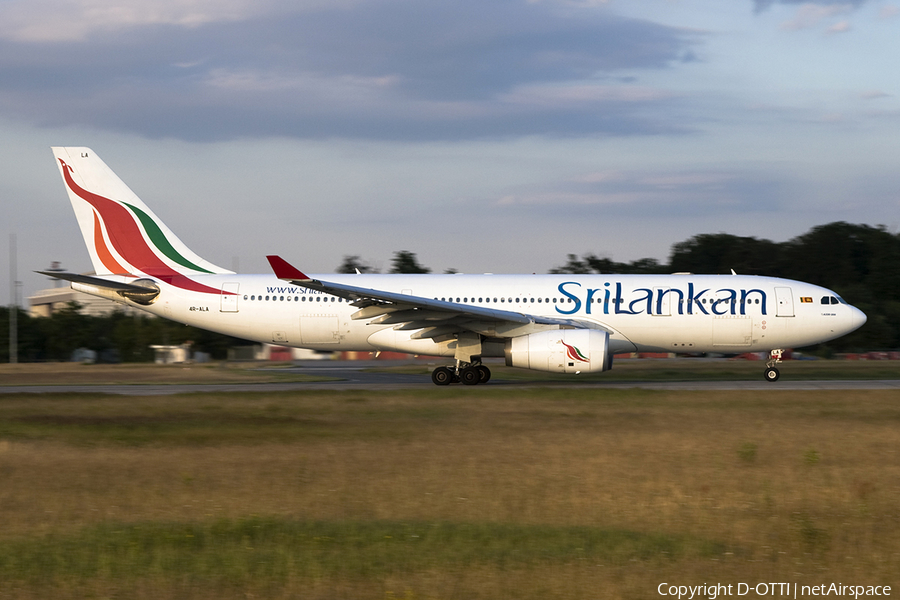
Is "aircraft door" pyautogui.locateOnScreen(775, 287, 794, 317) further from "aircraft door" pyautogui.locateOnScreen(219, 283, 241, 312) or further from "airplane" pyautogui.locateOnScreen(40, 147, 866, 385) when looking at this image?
"aircraft door" pyautogui.locateOnScreen(219, 283, 241, 312)

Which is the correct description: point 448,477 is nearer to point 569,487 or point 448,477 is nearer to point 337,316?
point 569,487

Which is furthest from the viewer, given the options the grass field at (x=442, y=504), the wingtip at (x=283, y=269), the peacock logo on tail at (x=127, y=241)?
the peacock logo on tail at (x=127, y=241)

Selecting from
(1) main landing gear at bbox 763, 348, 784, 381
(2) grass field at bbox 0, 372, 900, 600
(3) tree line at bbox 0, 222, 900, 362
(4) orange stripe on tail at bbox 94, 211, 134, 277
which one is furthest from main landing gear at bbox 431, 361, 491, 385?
(3) tree line at bbox 0, 222, 900, 362

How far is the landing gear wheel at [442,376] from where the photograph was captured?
2339cm

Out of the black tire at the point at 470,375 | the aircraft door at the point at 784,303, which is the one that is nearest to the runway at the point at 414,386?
the black tire at the point at 470,375

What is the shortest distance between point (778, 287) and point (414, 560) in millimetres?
19810

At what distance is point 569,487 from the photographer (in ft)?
29.5

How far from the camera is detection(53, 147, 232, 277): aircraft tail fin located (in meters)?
25.3

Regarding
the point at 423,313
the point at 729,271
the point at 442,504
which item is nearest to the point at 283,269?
the point at 423,313

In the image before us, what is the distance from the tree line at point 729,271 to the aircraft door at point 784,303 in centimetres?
2895

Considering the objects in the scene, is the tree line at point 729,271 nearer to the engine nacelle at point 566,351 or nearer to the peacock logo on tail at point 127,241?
the peacock logo on tail at point 127,241

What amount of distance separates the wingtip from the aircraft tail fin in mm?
5535

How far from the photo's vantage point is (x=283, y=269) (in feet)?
67.7

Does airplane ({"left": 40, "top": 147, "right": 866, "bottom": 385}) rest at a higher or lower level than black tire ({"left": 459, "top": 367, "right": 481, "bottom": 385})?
higher
